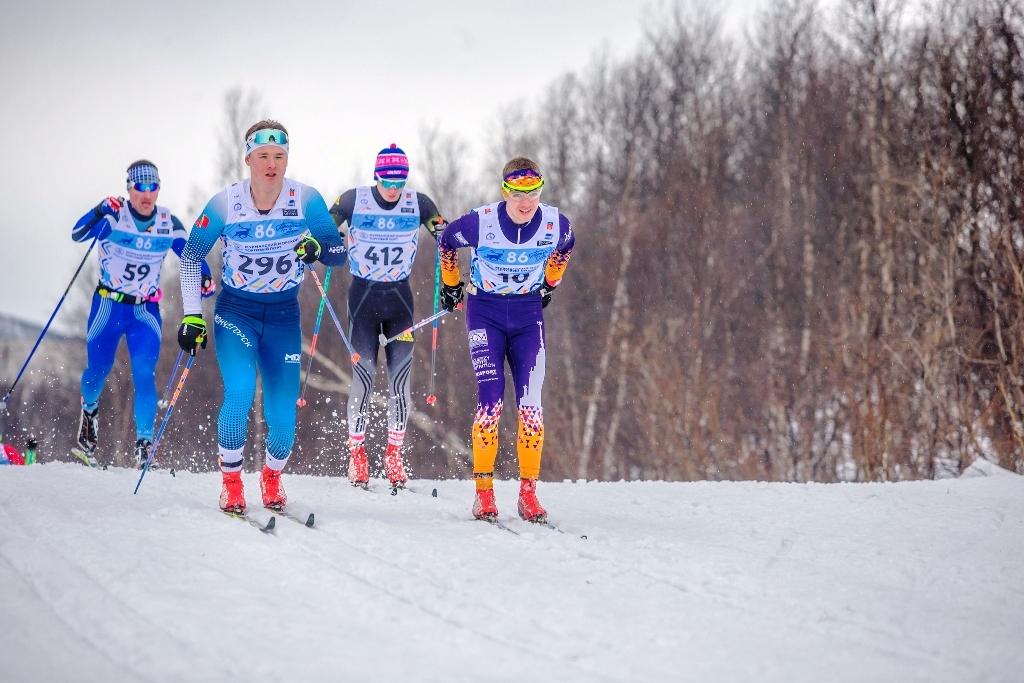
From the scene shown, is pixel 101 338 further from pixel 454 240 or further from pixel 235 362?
pixel 454 240

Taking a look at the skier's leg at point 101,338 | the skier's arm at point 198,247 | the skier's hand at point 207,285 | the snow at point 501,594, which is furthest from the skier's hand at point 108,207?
the snow at point 501,594

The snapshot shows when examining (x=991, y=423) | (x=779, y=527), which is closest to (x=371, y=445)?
(x=991, y=423)

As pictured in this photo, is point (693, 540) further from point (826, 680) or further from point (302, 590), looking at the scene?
point (302, 590)

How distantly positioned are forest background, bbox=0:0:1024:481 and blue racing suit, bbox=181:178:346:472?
8.32 m

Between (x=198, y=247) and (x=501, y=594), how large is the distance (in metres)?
2.72

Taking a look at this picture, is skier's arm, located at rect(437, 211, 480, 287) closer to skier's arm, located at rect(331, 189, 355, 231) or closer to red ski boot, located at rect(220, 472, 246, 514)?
skier's arm, located at rect(331, 189, 355, 231)

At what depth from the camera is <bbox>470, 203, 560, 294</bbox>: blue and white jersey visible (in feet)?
16.4

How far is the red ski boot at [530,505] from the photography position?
15.9 ft

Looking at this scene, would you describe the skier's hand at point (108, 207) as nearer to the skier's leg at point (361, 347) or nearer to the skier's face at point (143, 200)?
the skier's face at point (143, 200)

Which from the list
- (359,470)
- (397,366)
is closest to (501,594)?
(359,470)

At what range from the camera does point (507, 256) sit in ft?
16.5

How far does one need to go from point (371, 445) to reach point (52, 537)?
1674cm

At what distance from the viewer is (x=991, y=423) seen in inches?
400

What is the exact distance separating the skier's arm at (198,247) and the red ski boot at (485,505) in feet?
6.25
